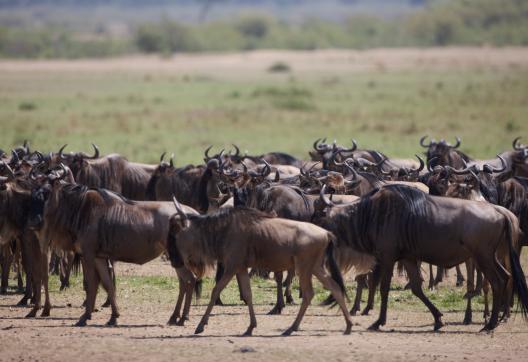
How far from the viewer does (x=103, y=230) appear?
1088 centimetres

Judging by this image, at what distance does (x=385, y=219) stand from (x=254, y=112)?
28953 mm

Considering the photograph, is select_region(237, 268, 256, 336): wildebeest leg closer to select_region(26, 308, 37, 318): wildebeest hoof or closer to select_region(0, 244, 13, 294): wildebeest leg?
select_region(26, 308, 37, 318): wildebeest hoof

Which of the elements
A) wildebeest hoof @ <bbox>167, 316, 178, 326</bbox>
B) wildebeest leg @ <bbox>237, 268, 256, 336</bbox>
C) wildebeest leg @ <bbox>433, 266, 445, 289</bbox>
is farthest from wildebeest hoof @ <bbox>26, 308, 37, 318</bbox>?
wildebeest leg @ <bbox>433, 266, 445, 289</bbox>

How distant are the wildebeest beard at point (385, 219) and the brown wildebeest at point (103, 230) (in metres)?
1.65

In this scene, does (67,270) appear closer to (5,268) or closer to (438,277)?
(5,268)

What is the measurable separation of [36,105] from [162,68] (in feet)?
94.6

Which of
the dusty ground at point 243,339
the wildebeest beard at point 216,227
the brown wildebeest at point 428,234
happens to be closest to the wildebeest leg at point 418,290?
the brown wildebeest at point 428,234

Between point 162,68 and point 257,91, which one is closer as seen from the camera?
point 257,91

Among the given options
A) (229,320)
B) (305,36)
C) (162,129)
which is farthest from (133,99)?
(305,36)

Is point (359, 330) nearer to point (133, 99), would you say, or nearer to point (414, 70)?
point (133, 99)

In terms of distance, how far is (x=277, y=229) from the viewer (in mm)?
10242

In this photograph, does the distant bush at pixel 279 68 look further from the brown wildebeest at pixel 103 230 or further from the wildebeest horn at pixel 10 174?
the brown wildebeest at pixel 103 230

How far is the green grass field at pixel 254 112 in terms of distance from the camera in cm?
3067

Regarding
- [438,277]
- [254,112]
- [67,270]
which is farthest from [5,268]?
[254,112]
